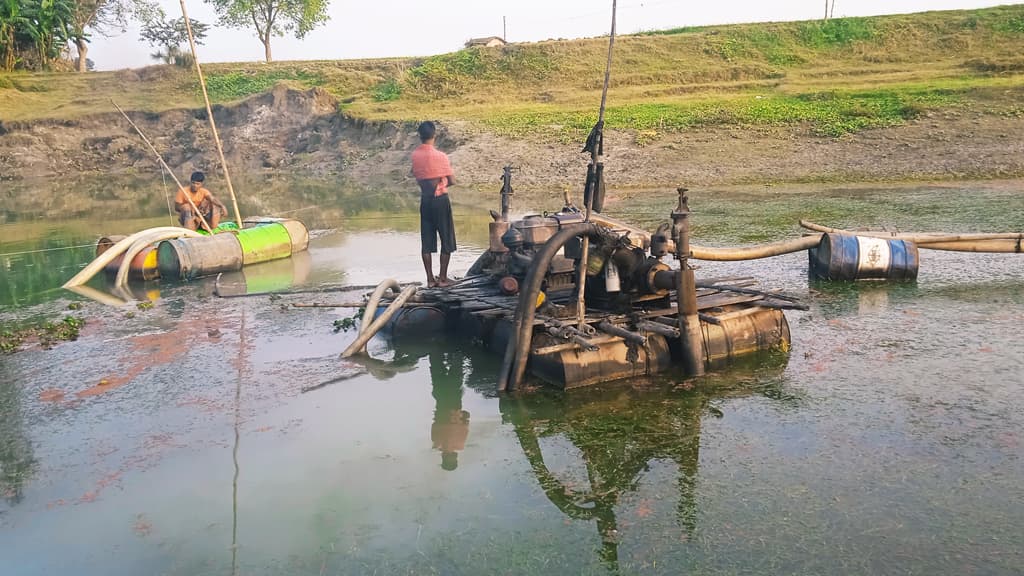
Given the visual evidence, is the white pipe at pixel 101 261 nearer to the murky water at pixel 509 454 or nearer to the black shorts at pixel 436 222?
the murky water at pixel 509 454

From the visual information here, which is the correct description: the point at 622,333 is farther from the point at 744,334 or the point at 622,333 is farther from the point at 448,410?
the point at 448,410

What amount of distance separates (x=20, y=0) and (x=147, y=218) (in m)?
32.0

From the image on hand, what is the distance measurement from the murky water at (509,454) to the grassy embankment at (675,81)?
48.8ft

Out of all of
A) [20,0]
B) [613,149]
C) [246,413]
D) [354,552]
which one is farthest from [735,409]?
[20,0]

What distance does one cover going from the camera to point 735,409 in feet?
19.6

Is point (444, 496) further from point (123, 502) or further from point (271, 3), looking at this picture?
point (271, 3)

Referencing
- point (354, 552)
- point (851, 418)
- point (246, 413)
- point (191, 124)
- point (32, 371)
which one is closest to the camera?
point (354, 552)

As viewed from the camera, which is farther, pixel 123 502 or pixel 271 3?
pixel 271 3

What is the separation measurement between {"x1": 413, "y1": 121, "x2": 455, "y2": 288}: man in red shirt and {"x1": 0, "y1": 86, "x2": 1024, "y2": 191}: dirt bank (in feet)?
38.1

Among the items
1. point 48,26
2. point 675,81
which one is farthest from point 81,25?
point 675,81

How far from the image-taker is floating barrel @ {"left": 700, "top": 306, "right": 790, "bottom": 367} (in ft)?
22.5

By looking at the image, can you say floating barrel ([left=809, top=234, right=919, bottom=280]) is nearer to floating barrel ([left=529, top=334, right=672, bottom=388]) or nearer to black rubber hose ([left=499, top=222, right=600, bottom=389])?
floating barrel ([left=529, top=334, right=672, bottom=388])

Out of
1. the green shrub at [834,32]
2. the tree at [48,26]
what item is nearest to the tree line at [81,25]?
the tree at [48,26]

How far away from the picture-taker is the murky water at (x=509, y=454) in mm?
4273
